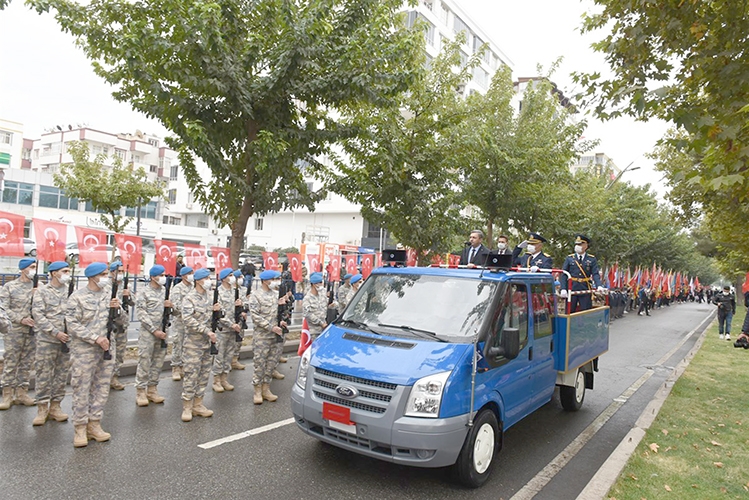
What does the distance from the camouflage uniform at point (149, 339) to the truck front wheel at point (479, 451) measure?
452cm

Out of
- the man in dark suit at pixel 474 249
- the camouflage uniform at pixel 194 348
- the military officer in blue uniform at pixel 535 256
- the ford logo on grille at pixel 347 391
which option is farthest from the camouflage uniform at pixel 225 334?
the military officer in blue uniform at pixel 535 256

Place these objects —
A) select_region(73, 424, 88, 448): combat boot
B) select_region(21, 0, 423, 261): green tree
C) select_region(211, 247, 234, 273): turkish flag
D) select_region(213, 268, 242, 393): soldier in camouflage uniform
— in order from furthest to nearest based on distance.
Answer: select_region(211, 247, 234, 273): turkish flag < select_region(21, 0, 423, 261): green tree < select_region(213, 268, 242, 393): soldier in camouflage uniform < select_region(73, 424, 88, 448): combat boot

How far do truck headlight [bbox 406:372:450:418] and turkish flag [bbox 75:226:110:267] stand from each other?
22.9 feet

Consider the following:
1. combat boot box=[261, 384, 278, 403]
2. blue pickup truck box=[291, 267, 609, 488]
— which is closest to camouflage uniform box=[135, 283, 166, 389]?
combat boot box=[261, 384, 278, 403]

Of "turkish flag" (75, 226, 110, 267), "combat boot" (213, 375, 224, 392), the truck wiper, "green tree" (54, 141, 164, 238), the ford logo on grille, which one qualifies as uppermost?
"green tree" (54, 141, 164, 238)

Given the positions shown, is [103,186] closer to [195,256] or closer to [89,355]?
[195,256]

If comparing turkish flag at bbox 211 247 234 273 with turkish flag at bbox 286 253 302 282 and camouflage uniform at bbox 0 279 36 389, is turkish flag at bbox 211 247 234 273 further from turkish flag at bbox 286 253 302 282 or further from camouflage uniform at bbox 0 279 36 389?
camouflage uniform at bbox 0 279 36 389

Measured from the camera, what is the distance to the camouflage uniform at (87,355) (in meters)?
5.33

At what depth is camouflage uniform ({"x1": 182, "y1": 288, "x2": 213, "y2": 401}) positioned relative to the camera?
632 cm

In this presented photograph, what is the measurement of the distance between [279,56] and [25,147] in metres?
81.0

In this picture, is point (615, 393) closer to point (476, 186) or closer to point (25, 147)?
point (476, 186)

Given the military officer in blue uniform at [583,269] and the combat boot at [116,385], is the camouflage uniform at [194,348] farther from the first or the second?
the military officer in blue uniform at [583,269]

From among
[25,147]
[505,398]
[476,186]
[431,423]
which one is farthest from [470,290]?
[25,147]

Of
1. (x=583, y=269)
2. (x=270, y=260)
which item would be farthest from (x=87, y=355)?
(x=270, y=260)
